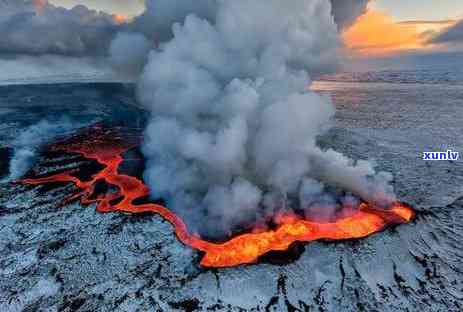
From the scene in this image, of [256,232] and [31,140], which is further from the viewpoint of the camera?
[31,140]

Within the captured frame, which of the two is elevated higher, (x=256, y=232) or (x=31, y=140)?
(x=31, y=140)

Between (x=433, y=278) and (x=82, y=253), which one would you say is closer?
(x=433, y=278)

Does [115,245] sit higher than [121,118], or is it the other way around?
[121,118]

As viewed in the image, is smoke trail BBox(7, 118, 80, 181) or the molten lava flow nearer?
the molten lava flow

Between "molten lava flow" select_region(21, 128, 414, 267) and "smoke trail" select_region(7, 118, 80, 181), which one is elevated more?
"smoke trail" select_region(7, 118, 80, 181)

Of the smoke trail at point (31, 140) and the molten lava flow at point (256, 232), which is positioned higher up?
the smoke trail at point (31, 140)

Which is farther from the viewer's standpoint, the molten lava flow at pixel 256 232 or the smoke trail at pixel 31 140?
the smoke trail at pixel 31 140

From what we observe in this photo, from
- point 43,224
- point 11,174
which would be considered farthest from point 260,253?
point 11,174

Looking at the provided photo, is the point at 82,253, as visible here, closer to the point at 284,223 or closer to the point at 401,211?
the point at 284,223
